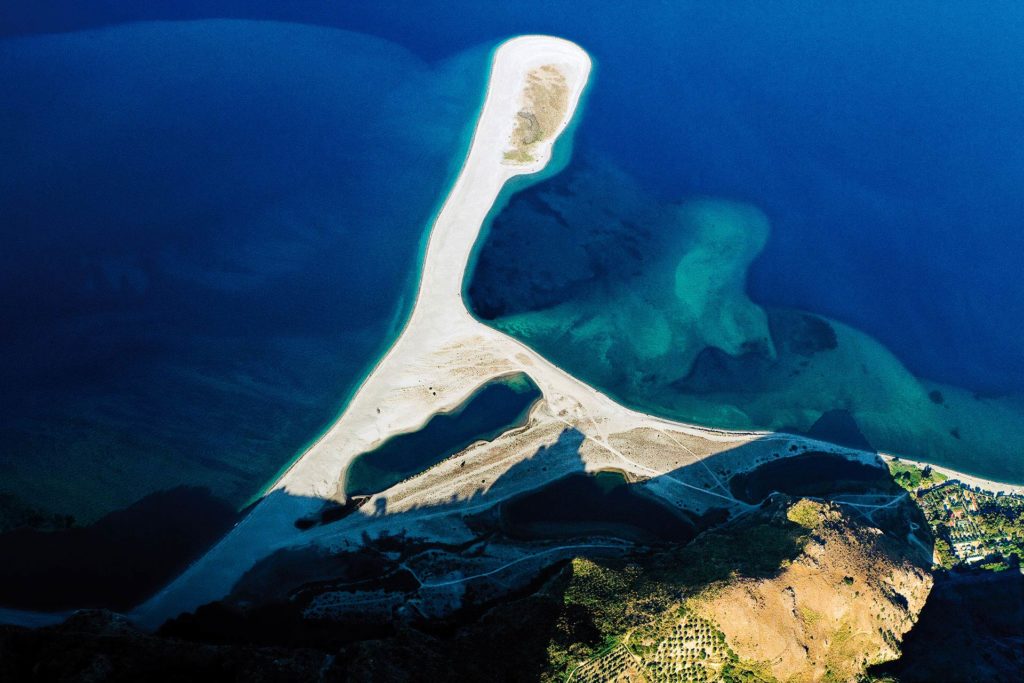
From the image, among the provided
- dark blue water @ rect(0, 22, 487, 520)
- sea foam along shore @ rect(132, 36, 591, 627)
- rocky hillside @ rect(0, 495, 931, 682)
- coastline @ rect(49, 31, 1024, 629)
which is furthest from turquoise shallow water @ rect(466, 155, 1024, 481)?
rocky hillside @ rect(0, 495, 931, 682)

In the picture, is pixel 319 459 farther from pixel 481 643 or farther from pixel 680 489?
pixel 680 489

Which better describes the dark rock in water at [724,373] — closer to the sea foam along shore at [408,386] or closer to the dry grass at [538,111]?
the sea foam along shore at [408,386]

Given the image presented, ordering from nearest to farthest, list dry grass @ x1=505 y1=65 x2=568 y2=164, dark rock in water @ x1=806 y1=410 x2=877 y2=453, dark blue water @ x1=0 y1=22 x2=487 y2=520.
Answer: dark blue water @ x1=0 y1=22 x2=487 y2=520 < dark rock in water @ x1=806 y1=410 x2=877 y2=453 < dry grass @ x1=505 y1=65 x2=568 y2=164

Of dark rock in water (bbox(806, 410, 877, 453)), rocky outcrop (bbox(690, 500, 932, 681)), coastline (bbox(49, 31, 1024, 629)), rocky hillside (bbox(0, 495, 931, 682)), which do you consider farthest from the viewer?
dark rock in water (bbox(806, 410, 877, 453))

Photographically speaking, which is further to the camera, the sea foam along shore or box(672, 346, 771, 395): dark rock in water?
box(672, 346, 771, 395): dark rock in water

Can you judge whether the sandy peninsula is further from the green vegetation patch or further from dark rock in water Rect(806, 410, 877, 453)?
the green vegetation patch

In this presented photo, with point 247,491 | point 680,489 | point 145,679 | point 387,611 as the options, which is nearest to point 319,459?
point 247,491

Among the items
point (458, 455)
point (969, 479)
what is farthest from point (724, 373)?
point (458, 455)

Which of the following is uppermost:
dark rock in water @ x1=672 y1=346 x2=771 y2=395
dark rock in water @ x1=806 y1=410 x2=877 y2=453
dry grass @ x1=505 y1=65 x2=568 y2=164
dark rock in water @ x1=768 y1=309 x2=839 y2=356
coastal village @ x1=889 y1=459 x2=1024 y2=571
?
dry grass @ x1=505 y1=65 x2=568 y2=164
